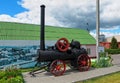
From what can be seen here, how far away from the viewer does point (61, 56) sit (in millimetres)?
14023

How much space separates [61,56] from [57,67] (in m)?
0.78

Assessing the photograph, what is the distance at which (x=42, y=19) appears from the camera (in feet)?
46.2

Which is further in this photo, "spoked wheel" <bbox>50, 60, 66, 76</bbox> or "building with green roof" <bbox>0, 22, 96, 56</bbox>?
"building with green roof" <bbox>0, 22, 96, 56</bbox>

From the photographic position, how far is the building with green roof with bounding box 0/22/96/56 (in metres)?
18.7

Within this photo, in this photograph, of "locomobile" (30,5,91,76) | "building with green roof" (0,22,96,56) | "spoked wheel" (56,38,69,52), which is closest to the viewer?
"locomobile" (30,5,91,76)

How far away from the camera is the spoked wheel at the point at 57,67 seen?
13.5m

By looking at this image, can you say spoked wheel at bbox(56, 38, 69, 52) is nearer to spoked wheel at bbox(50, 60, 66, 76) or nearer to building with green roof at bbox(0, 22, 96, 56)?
spoked wheel at bbox(50, 60, 66, 76)

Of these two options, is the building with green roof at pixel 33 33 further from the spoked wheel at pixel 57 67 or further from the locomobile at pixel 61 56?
the spoked wheel at pixel 57 67

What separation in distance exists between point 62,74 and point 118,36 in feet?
156

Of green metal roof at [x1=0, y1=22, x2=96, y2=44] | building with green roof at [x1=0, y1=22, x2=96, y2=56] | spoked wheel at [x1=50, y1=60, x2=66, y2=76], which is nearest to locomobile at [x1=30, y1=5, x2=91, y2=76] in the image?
spoked wheel at [x1=50, y1=60, x2=66, y2=76]

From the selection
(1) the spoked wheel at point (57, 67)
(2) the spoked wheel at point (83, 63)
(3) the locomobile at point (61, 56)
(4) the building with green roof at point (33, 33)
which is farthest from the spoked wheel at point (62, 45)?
(4) the building with green roof at point (33, 33)

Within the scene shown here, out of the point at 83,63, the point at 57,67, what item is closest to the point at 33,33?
the point at 83,63

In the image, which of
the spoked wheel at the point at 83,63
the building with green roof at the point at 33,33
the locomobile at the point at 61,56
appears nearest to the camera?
the locomobile at the point at 61,56

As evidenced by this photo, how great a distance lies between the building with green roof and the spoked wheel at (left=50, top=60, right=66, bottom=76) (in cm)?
603
